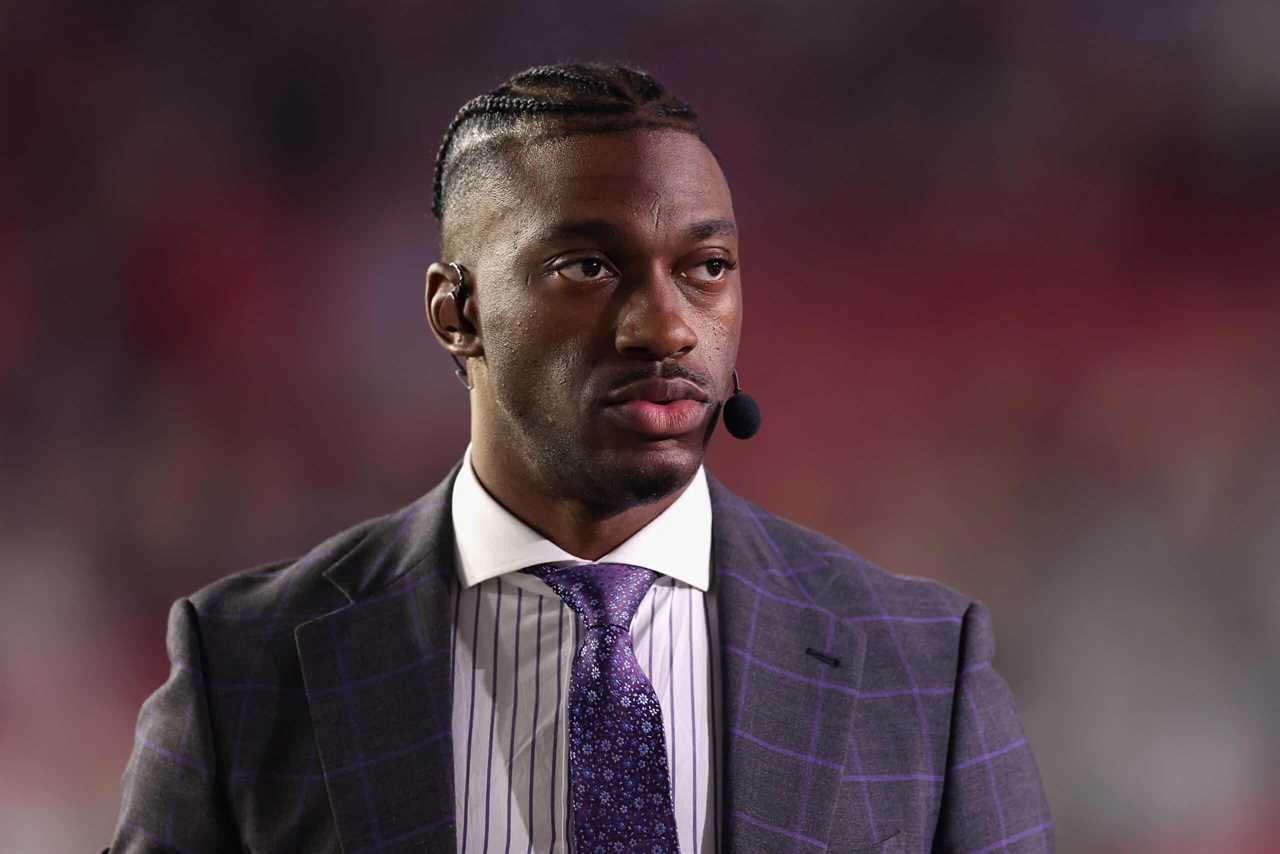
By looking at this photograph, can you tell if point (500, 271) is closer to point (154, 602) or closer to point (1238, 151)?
point (154, 602)

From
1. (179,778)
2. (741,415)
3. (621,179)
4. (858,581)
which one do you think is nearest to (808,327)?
(858,581)

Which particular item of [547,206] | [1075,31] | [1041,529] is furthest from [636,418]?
[1075,31]

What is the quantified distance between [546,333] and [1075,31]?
58.2 inches

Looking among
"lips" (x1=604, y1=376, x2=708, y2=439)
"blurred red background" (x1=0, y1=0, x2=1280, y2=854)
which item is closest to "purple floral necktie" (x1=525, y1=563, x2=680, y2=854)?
"lips" (x1=604, y1=376, x2=708, y2=439)

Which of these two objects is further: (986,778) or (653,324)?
(986,778)

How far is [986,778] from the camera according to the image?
7.77 feet

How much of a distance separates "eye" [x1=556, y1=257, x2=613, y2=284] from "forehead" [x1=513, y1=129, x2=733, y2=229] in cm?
6

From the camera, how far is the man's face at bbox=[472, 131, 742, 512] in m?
2.21

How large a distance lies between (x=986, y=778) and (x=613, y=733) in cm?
56

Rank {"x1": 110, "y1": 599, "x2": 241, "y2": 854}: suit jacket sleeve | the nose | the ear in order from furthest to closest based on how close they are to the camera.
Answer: the ear, {"x1": 110, "y1": 599, "x2": 241, "y2": 854}: suit jacket sleeve, the nose

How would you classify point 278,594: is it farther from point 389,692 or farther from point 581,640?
point 581,640

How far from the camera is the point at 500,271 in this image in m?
2.32

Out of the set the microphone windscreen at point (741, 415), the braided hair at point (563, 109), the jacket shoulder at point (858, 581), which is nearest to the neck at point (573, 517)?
the microphone windscreen at point (741, 415)

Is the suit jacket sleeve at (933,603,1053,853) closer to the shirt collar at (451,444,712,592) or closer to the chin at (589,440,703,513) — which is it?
the shirt collar at (451,444,712,592)
